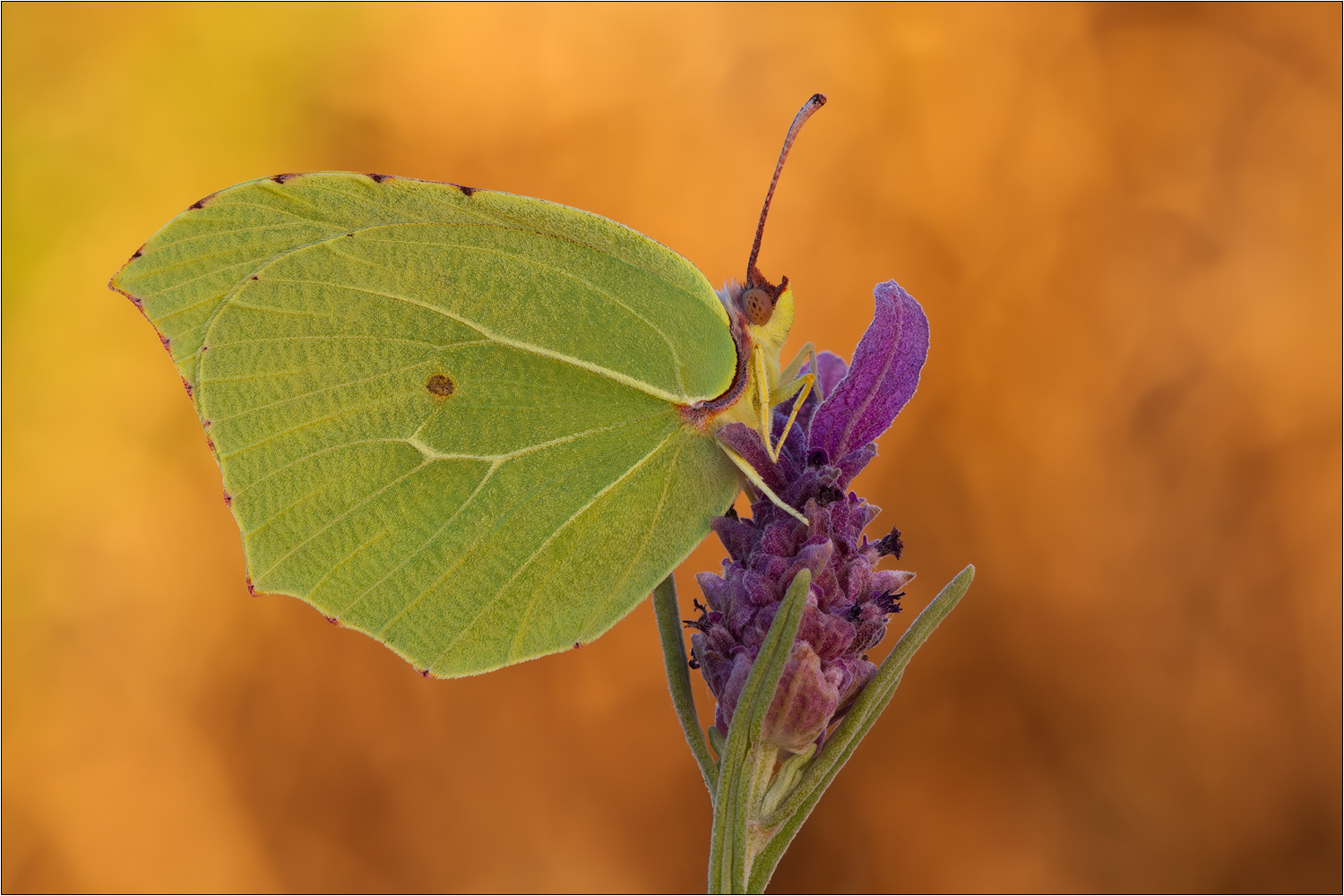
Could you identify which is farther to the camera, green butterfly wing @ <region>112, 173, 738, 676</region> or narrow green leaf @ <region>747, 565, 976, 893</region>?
green butterfly wing @ <region>112, 173, 738, 676</region>

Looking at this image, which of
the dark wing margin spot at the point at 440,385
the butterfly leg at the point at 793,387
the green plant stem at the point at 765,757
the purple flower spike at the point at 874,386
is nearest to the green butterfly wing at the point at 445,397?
the dark wing margin spot at the point at 440,385

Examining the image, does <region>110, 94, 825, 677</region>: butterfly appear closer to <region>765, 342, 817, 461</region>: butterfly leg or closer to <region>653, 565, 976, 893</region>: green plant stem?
<region>765, 342, 817, 461</region>: butterfly leg

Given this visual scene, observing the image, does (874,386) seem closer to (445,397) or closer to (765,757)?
(765,757)

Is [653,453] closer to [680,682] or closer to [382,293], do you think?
[680,682]

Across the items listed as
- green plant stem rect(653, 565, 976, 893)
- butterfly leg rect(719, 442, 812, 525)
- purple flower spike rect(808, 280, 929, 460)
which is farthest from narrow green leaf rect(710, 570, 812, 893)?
purple flower spike rect(808, 280, 929, 460)

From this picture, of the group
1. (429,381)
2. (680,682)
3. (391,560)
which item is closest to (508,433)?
(429,381)

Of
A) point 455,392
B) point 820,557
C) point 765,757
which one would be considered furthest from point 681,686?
point 455,392
